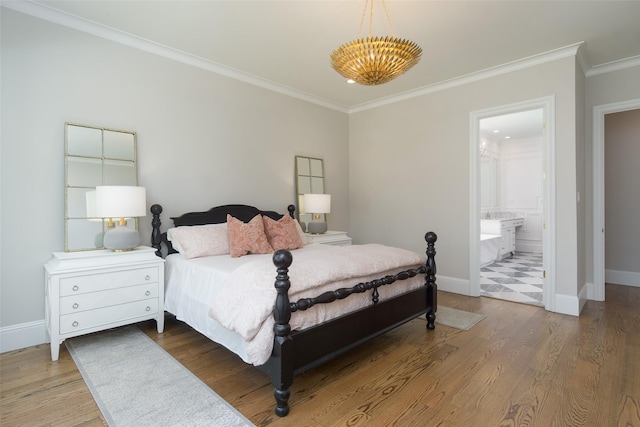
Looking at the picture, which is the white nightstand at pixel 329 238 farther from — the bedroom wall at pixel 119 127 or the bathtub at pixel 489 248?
the bathtub at pixel 489 248

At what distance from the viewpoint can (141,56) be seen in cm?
334

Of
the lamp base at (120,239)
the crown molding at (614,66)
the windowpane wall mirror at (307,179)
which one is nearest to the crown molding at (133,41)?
the windowpane wall mirror at (307,179)

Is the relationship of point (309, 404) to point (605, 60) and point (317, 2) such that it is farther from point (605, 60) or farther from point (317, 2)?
point (605, 60)

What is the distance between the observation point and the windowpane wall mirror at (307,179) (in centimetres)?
478

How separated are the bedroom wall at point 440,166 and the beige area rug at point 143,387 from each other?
345cm

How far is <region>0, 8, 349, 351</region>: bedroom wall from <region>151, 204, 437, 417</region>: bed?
661 millimetres

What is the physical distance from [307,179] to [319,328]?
3063mm

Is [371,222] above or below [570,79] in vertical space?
below

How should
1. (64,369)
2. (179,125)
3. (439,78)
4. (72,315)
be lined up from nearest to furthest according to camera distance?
(64,369), (72,315), (179,125), (439,78)

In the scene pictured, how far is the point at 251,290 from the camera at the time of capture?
2.01 meters

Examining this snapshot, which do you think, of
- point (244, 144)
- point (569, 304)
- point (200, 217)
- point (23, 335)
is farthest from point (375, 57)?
point (23, 335)

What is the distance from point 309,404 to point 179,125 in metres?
3.03

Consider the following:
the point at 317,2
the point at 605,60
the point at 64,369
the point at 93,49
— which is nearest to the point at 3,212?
the point at 64,369

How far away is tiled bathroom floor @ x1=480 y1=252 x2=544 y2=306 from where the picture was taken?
4.23m
